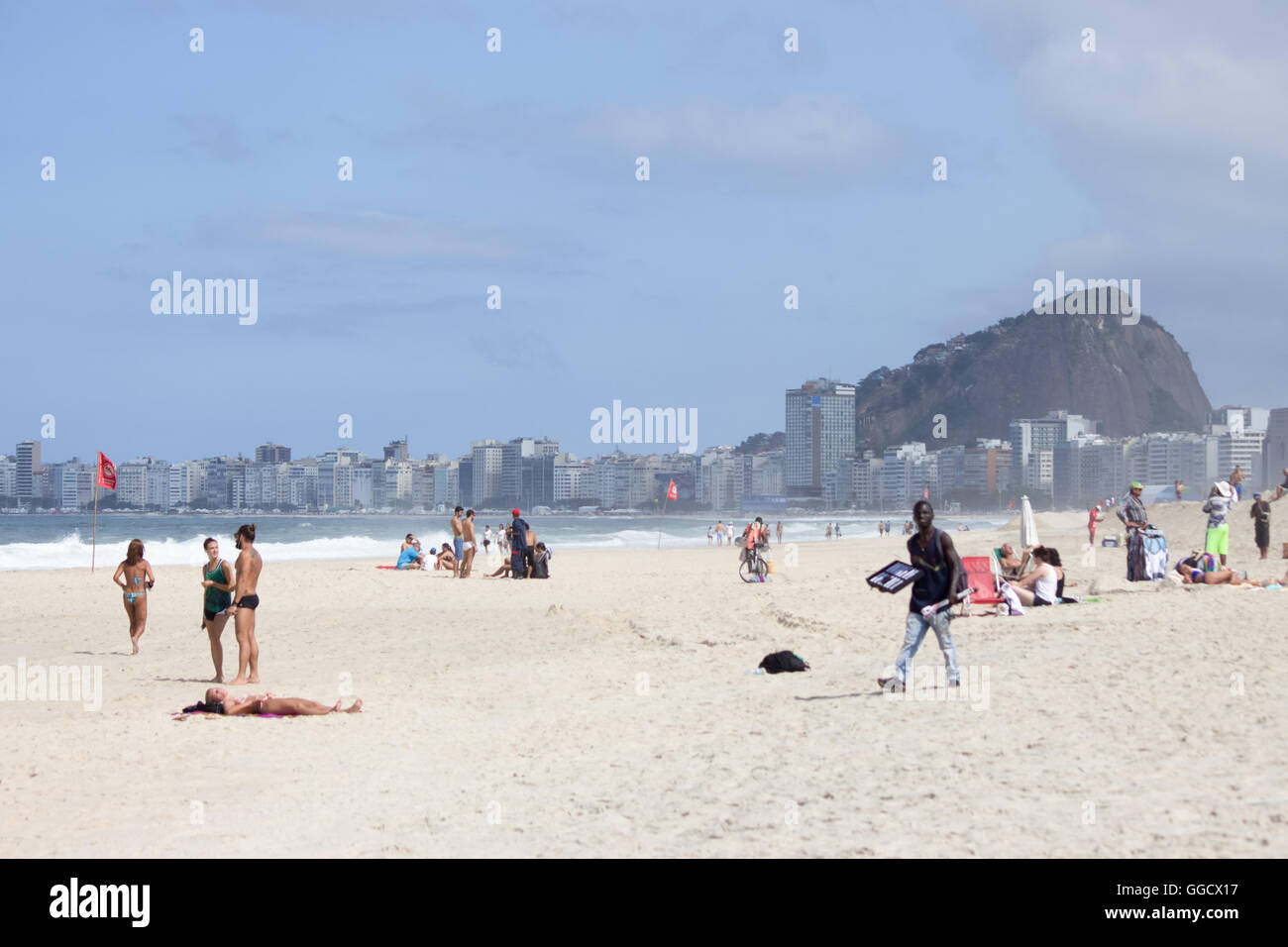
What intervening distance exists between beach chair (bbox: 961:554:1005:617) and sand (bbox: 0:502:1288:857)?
0.80 metres

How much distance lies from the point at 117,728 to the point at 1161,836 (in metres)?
7.35

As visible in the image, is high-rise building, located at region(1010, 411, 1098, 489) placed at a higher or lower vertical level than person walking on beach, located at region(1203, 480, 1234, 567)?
higher

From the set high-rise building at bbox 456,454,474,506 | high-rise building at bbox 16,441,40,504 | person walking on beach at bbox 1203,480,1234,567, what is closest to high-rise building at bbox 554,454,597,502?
high-rise building at bbox 456,454,474,506

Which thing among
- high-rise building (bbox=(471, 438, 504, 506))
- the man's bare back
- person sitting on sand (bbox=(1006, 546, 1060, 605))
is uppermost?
high-rise building (bbox=(471, 438, 504, 506))

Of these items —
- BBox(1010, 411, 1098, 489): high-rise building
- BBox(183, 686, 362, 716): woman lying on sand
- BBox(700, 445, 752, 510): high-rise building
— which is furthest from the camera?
BBox(700, 445, 752, 510): high-rise building

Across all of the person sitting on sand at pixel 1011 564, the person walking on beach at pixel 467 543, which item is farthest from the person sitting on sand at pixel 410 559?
the person sitting on sand at pixel 1011 564

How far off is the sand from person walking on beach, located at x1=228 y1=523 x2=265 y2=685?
1.00ft

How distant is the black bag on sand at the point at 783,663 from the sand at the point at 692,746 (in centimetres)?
30

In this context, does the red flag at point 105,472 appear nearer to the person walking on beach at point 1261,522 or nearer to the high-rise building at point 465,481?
the person walking on beach at point 1261,522

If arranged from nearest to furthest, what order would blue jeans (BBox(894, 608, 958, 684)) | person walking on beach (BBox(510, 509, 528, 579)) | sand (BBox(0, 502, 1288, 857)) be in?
sand (BBox(0, 502, 1288, 857)) < blue jeans (BBox(894, 608, 958, 684)) < person walking on beach (BBox(510, 509, 528, 579))

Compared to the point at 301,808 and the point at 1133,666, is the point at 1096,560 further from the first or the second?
the point at 301,808

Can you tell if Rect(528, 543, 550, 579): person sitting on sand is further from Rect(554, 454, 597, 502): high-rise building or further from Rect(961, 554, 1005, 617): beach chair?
Rect(554, 454, 597, 502): high-rise building

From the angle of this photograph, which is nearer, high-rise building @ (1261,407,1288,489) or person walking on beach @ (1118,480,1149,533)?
person walking on beach @ (1118,480,1149,533)

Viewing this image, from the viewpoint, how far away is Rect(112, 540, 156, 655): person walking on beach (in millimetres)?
12492
